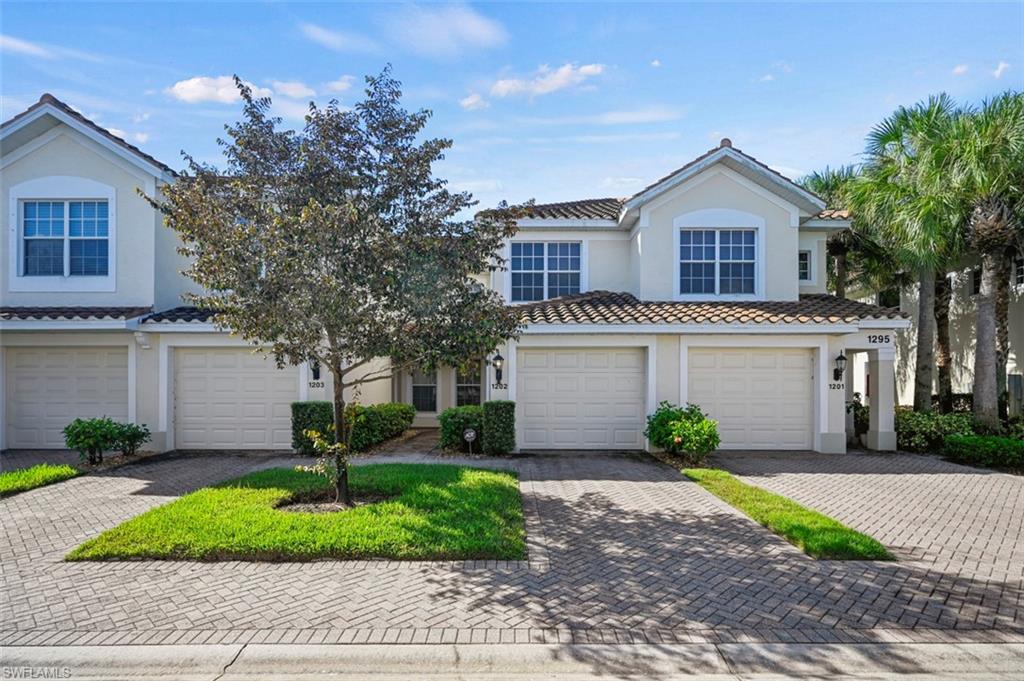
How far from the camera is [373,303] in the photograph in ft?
22.3

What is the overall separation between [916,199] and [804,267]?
11.0 feet

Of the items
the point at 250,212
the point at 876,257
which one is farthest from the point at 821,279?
the point at 250,212

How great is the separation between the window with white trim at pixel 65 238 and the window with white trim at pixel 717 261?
14.6 meters

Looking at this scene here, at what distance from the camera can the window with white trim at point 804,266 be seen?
1553cm

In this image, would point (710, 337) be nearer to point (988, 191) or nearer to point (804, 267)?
point (804, 267)

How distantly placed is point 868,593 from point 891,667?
123cm

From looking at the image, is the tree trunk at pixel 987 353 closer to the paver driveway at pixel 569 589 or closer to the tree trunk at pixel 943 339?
the tree trunk at pixel 943 339

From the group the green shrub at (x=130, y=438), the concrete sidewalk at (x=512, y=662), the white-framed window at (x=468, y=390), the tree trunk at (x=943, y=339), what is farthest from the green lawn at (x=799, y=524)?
the green shrub at (x=130, y=438)

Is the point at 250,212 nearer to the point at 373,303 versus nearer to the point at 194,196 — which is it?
the point at 194,196

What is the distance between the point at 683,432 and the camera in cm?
1088

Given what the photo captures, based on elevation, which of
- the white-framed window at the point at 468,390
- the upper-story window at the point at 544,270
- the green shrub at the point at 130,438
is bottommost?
the green shrub at the point at 130,438

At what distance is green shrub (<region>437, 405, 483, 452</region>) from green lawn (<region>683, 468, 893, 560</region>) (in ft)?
16.5

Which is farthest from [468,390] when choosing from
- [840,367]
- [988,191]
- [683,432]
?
[988,191]

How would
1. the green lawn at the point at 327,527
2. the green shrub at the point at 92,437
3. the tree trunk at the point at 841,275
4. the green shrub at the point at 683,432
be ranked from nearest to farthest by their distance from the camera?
the green lawn at the point at 327,527 < the green shrub at the point at 92,437 < the green shrub at the point at 683,432 < the tree trunk at the point at 841,275
